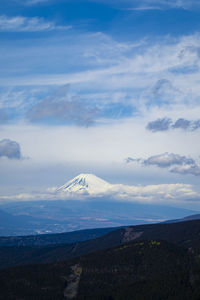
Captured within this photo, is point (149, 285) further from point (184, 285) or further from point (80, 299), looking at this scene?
point (80, 299)

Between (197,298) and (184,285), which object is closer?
(197,298)

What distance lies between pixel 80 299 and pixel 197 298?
57.1 m

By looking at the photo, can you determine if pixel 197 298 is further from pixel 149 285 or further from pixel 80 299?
pixel 80 299

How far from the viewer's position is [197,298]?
182000 mm

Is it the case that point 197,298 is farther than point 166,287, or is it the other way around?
point 166,287

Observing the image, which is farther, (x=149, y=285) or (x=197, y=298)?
(x=149, y=285)

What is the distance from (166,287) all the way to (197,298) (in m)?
17.0

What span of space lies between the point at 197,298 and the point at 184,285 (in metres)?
15.3

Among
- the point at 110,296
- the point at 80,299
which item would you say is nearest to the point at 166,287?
the point at 110,296

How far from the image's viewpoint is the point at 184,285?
19700cm

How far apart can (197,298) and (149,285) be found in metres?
25.7

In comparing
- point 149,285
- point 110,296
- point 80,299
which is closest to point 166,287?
point 149,285

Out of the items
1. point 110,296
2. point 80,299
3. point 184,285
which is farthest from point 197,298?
point 80,299

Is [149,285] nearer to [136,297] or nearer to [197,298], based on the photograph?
[136,297]
